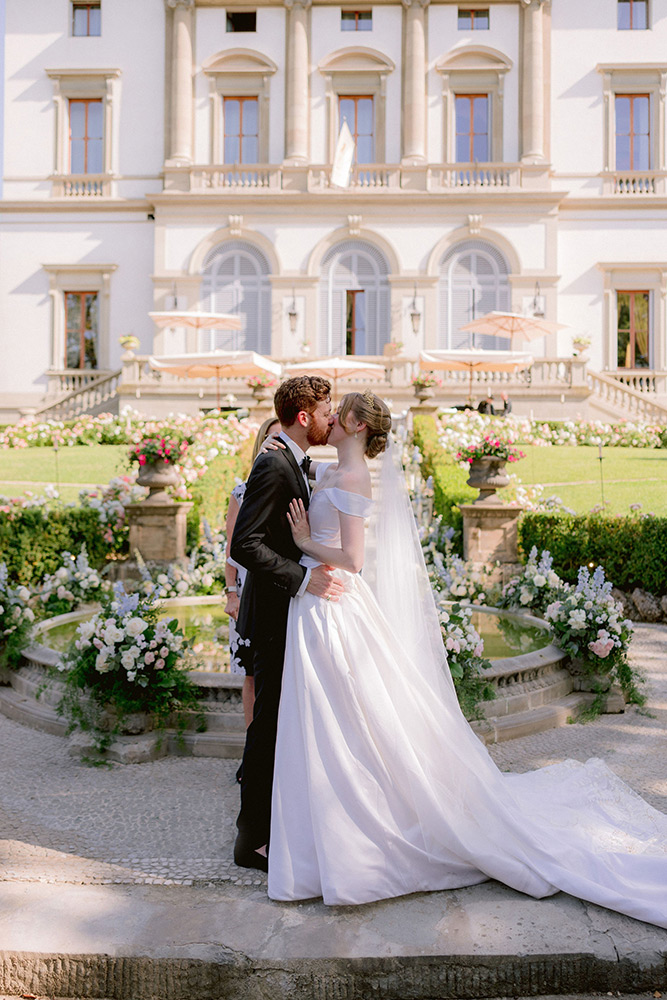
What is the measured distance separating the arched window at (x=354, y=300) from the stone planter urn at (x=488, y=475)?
1590 cm

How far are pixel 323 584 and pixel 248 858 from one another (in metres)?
1.08

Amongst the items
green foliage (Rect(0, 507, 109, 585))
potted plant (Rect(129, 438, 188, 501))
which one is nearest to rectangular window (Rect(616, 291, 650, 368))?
potted plant (Rect(129, 438, 188, 501))

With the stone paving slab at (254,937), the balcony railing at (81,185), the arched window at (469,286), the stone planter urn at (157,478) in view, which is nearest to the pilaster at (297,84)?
the arched window at (469,286)

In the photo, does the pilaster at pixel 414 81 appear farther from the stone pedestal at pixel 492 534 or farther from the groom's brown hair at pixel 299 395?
the groom's brown hair at pixel 299 395

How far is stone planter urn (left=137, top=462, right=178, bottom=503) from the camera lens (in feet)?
28.0

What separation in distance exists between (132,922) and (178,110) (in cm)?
2529

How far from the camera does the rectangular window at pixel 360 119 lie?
2502 centimetres

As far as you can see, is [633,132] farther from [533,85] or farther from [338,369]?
[338,369]

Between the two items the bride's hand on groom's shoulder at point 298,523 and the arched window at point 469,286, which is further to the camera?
the arched window at point 469,286

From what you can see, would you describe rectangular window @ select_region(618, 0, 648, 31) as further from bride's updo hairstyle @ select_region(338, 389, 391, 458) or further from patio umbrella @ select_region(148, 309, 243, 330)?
bride's updo hairstyle @ select_region(338, 389, 391, 458)

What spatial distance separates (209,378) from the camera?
2209cm

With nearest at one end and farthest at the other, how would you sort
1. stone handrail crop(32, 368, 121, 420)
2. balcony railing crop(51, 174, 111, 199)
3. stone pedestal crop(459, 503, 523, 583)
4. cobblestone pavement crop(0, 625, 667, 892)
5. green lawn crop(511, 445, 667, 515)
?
1. cobblestone pavement crop(0, 625, 667, 892)
2. stone pedestal crop(459, 503, 523, 583)
3. green lawn crop(511, 445, 667, 515)
4. stone handrail crop(32, 368, 121, 420)
5. balcony railing crop(51, 174, 111, 199)

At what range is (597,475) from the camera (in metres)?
13.2

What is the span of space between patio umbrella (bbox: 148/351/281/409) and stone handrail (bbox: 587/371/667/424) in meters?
8.18
